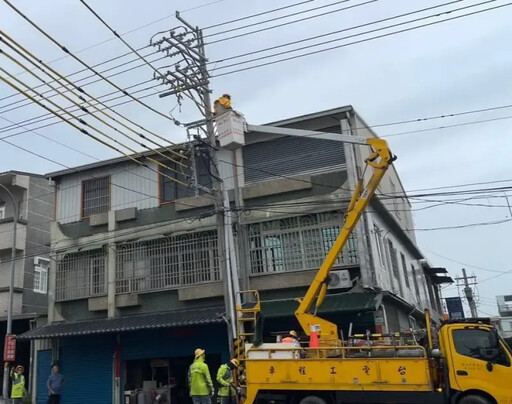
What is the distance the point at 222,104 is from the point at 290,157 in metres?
4.87

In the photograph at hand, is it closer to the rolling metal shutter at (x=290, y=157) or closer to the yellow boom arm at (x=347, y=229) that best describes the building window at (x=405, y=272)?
the rolling metal shutter at (x=290, y=157)

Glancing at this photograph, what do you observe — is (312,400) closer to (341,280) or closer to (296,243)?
(341,280)

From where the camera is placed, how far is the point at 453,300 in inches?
1519

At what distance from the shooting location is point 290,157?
718 inches

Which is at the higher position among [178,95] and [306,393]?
[178,95]

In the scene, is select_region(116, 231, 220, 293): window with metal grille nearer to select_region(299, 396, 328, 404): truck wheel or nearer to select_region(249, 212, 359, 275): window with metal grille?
select_region(249, 212, 359, 275): window with metal grille

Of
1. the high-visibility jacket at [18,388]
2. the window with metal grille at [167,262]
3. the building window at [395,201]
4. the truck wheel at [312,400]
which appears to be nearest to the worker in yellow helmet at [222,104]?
the window with metal grille at [167,262]

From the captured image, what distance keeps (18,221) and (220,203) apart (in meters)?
13.5

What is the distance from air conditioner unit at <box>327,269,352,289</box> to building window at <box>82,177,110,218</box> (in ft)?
32.3

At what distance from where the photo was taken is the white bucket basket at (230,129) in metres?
13.5

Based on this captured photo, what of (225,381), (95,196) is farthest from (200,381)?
(95,196)

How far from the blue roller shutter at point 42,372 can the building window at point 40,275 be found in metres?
5.33

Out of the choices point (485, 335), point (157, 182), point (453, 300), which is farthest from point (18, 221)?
point (453, 300)

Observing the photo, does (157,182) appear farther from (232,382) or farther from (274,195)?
(232,382)
